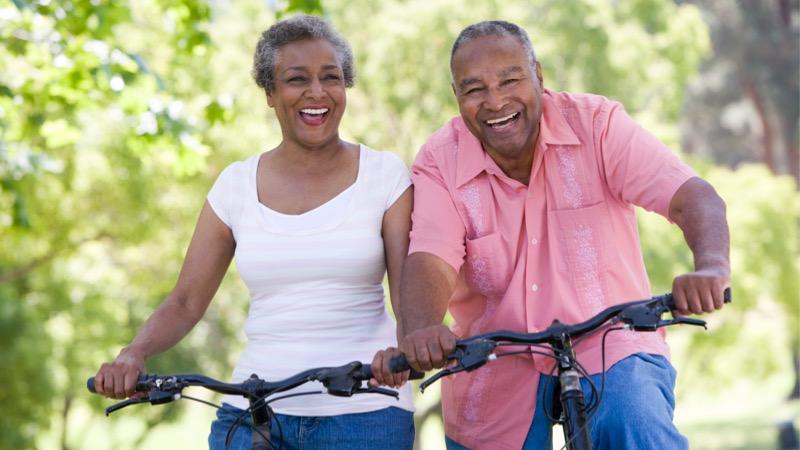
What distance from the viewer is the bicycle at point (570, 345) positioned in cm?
348

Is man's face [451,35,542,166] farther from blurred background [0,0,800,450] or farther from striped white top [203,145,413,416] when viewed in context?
blurred background [0,0,800,450]

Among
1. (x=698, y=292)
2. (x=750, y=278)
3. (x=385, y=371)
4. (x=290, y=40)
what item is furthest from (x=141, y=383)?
(x=750, y=278)

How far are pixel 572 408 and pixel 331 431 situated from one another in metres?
0.87

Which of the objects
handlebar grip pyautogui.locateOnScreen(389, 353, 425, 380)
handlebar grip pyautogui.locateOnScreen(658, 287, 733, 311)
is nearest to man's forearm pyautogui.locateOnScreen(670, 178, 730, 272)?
handlebar grip pyautogui.locateOnScreen(658, 287, 733, 311)

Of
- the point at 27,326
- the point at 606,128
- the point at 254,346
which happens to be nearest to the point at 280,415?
the point at 254,346

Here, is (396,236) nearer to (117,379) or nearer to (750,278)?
(117,379)

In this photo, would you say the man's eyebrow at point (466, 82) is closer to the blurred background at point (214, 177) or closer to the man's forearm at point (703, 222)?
the man's forearm at point (703, 222)

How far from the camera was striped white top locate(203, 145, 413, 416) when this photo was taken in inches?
165

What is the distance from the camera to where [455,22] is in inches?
733

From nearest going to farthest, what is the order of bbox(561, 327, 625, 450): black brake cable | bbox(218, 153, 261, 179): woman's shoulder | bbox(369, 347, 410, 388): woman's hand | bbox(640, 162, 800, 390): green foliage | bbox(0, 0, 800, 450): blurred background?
bbox(561, 327, 625, 450): black brake cable, bbox(369, 347, 410, 388): woman's hand, bbox(218, 153, 261, 179): woman's shoulder, bbox(0, 0, 800, 450): blurred background, bbox(640, 162, 800, 390): green foliage

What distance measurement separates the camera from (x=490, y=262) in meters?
4.24

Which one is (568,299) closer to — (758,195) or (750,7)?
(758,195)

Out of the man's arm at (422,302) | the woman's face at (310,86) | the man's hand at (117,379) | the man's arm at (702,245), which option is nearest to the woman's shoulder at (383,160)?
the woman's face at (310,86)

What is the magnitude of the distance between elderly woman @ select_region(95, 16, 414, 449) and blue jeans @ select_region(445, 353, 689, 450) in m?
0.62
